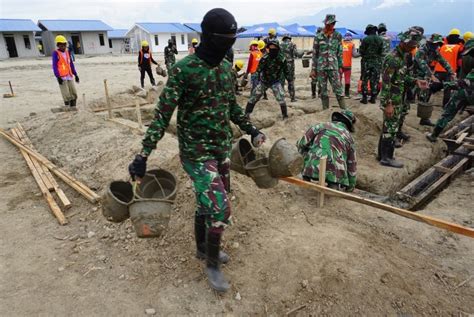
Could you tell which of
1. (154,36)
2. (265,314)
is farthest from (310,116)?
(154,36)

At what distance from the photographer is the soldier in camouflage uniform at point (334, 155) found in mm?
4137

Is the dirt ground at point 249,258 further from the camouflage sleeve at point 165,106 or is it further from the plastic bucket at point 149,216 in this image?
the camouflage sleeve at point 165,106

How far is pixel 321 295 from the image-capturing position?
8.77 ft

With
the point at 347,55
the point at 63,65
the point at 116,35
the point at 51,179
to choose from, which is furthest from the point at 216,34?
the point at 116,35

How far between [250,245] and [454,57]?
8.50 metres

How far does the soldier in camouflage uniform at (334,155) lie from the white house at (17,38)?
118ft

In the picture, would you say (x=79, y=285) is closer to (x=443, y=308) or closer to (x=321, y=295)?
→ (x=321, y=295)

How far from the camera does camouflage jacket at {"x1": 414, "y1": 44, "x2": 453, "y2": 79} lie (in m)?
6.90

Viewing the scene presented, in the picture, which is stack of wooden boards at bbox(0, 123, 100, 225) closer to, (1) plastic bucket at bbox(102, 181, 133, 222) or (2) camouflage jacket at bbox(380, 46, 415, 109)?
(1) plastic bucket at bbox(102, 181, 133, 222)

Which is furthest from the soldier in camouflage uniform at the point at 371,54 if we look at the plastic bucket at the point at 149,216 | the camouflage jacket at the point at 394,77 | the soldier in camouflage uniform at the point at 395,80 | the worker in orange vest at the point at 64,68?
the plastic bucket at the point at 149,216

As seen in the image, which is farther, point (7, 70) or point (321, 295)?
point (7, 70)

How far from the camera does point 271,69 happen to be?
22.9 feet

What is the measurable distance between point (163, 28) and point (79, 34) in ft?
30.6

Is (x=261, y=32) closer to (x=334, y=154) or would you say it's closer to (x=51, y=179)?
(x=51, y=179)
